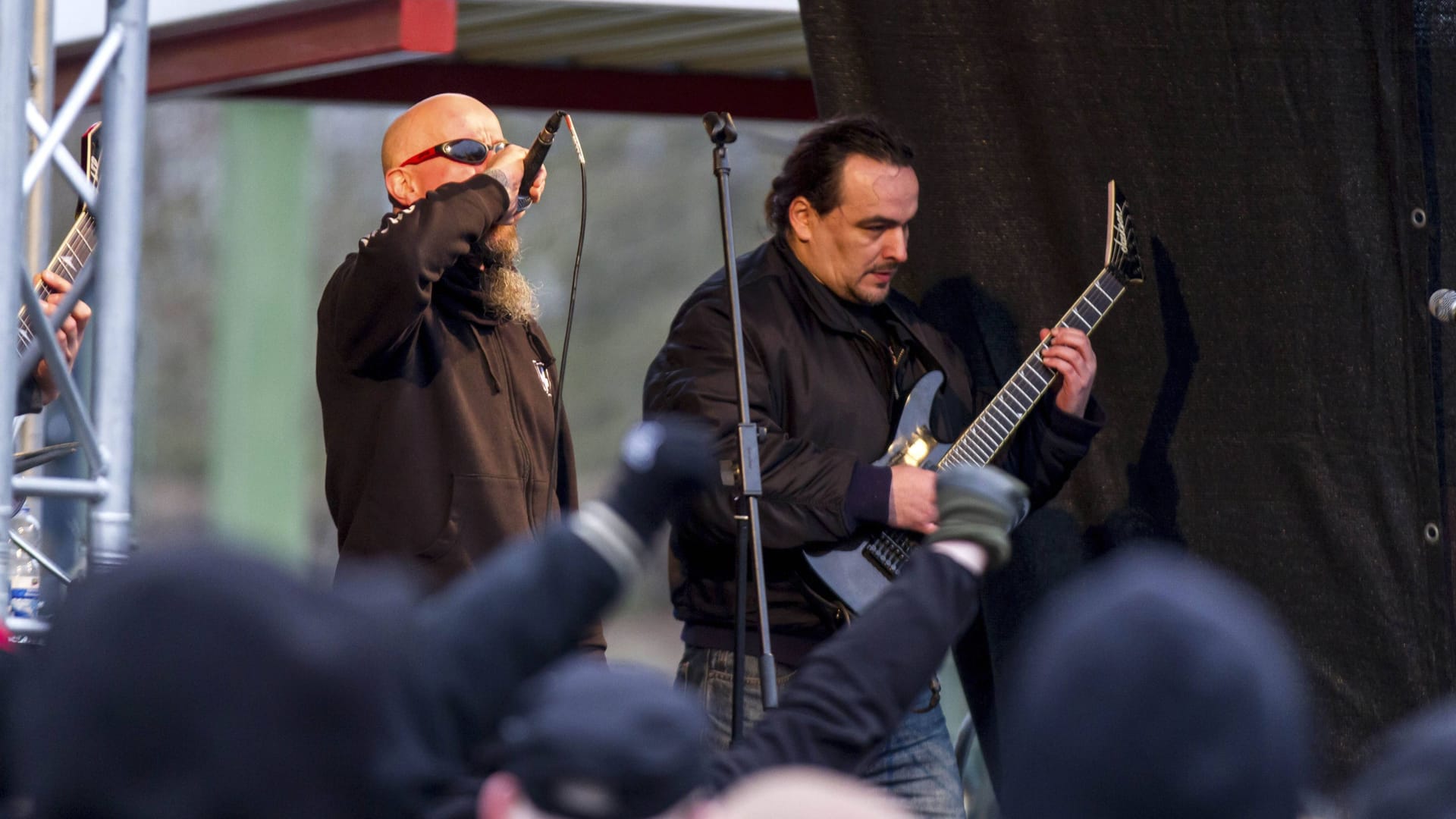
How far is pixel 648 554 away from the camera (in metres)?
1.36

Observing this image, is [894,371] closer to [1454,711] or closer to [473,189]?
[473,189]

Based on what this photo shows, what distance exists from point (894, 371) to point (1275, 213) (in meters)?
0.86

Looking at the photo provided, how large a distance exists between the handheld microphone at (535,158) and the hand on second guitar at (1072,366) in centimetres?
111

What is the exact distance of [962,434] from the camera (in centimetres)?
343

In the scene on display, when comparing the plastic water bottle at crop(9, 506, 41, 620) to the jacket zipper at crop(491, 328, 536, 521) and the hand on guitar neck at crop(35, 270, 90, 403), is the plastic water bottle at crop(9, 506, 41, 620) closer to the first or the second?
the hand on guitar neck at crop(35, 270, 90, 403)

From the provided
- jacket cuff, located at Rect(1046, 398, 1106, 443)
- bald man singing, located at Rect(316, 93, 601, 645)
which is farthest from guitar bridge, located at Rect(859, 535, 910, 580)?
bald man singing, located at Rect(316, 93, 601, 645)

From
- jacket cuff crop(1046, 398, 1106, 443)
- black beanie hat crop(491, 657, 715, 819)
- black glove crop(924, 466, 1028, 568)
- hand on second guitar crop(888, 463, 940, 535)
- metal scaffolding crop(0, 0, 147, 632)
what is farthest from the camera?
jacket cuff crop(1046, 398, 1106, 443)

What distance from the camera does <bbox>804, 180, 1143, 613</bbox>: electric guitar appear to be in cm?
320

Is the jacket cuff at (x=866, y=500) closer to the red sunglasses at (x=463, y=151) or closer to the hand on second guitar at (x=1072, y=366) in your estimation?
the hand on second guitar at (x=1072, y=366)

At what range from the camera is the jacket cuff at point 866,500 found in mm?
3127

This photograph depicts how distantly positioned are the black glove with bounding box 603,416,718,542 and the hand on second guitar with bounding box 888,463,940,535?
5.75 ft

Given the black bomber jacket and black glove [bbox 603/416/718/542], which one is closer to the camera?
black glove [bbox 603/416/718/542]

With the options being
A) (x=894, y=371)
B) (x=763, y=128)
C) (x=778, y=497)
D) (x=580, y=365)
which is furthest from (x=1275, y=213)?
(x=580, y=365)

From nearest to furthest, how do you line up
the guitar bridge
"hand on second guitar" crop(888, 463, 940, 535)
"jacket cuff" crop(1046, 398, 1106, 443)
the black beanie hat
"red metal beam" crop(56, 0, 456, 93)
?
1. the black beanie hat
2. "hand on second guitar" crop(888, 463, 940, 535)
3. the guitar bridge
4. "jacket cuff" crop(1046, 398, 1106, 443)
5. "red metal beam" crop(56, 0, 456, 93)
